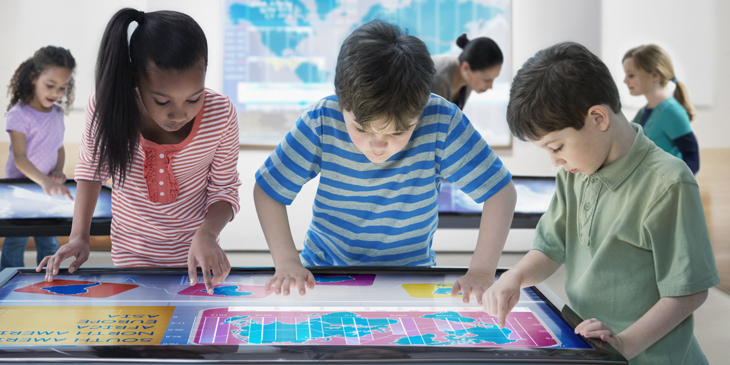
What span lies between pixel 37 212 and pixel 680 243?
2527mm

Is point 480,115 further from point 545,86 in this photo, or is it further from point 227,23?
point 545,86

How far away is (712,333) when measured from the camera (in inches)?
107

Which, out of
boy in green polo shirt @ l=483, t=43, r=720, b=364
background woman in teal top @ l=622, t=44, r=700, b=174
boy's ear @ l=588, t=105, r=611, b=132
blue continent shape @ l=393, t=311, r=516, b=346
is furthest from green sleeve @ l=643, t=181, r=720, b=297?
background woman in teal top @ l=622, t=44, r=700, b=174

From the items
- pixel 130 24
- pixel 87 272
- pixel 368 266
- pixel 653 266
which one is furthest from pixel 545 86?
pixel 87 272

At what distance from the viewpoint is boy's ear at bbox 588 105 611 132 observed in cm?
102

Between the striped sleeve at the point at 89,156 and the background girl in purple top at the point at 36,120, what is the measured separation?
1.89 meters

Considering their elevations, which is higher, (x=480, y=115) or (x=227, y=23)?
(x=227, y=23)

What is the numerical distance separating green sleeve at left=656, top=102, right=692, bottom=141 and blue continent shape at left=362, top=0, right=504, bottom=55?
1.61 m

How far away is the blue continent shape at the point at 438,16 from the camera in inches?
170

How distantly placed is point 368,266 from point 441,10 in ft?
11.5

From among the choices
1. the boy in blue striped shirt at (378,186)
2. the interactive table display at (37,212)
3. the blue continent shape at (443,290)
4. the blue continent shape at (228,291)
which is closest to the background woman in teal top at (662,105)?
the boy in blue striped shirt at (378,186)

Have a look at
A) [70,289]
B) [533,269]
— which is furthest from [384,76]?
[70,289]

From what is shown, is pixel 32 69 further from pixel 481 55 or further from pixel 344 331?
pixel 344 331

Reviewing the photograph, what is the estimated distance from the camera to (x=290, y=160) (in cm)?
121
